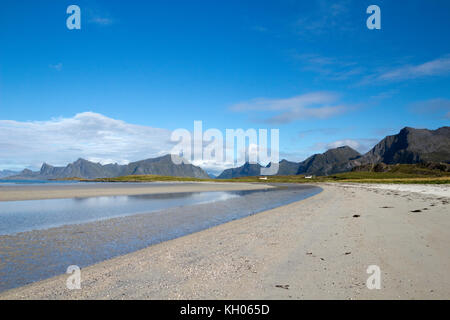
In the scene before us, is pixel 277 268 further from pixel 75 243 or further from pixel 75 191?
pixel 75 191

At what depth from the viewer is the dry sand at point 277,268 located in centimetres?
826

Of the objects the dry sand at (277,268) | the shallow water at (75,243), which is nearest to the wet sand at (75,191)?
the shallow water at (75,243)

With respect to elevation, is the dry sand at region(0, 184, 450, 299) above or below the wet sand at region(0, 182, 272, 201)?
above

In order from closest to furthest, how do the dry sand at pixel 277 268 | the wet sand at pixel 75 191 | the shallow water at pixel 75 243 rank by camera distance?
the dry sand at pixel 277 268 → the shallow water at pixel 75 243 → the wet sand at pixel 75 191

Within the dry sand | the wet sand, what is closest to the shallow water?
the dry sand

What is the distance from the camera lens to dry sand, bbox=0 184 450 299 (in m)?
8.26

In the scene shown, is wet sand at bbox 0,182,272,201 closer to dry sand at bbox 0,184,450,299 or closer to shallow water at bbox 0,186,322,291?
shallow water at bbox 0,186,322,291

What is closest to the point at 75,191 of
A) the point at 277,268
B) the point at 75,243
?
the point at 75,243

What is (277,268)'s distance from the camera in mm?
10430

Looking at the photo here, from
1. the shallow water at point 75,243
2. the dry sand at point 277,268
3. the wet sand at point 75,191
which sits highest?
the dry sand at point 277,268

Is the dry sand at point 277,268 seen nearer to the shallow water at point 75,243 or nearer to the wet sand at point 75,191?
the shallow water at point 75,243

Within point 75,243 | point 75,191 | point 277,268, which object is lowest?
point 75,191
